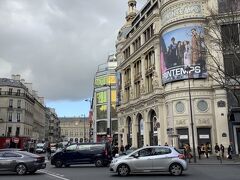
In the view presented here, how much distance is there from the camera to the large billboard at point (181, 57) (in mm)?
40625

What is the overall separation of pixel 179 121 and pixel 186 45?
8782 mm

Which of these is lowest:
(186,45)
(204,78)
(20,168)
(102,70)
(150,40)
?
(20,168)

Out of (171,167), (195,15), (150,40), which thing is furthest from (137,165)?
(150,40)

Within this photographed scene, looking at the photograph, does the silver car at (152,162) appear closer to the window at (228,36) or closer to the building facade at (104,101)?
the window at (228,36)

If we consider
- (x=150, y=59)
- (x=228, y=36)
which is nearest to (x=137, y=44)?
(x=150, y=59)

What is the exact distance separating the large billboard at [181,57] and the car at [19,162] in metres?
23.6

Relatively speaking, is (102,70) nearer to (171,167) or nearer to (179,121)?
(179,121)

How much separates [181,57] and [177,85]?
3281 millimetres

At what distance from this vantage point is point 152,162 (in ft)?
61.6

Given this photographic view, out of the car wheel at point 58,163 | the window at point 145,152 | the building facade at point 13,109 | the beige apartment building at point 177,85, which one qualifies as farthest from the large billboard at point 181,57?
the building facade at point 13,109

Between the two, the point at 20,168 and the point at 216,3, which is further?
the point at 216,3

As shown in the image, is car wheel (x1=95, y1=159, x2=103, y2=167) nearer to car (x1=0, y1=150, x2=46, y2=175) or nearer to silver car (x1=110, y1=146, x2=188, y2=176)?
car (x1=0, y1=150, x2=46, y2=175)

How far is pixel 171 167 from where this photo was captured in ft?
61.4

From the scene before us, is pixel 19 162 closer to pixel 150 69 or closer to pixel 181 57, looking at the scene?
pixel 181 57
